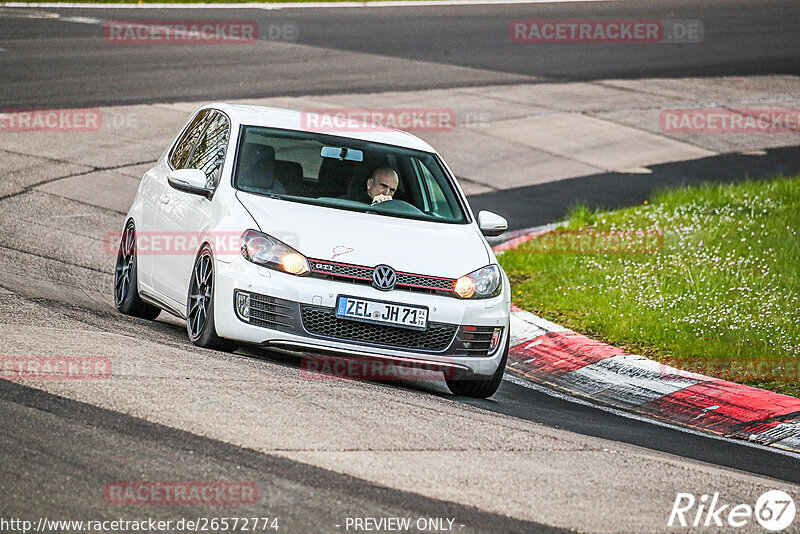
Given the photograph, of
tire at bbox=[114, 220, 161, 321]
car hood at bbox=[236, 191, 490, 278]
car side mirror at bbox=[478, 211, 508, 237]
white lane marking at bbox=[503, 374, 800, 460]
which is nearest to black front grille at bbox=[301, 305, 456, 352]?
car hood at bbox=[236, 191, 490, 278]

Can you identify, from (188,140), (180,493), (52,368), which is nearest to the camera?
(180,493)

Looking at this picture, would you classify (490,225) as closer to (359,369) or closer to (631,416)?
(359,369)

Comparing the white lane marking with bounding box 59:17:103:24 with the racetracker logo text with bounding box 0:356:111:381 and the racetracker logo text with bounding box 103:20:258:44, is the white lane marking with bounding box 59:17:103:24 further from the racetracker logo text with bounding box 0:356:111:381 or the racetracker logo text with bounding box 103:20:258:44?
the racetracker logo text with bounding box 0:356:111:381

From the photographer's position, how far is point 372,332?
291 inches

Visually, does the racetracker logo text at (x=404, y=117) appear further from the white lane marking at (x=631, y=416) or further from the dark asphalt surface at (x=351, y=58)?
the white lane marking at (x=631, y=416)

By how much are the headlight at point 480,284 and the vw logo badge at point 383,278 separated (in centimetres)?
45

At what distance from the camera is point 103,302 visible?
9539mm

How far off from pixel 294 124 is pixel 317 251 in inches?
68.1

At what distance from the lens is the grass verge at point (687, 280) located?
9250 mm

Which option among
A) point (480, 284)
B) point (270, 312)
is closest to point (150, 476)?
point (270, 312)

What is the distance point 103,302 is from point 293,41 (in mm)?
16959

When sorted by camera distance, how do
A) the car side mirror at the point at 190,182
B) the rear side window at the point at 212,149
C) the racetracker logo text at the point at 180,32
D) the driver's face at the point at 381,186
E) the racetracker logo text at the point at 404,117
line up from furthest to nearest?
the racetracker logo text at the point at 180,32, the racetracker logo text at the point at 404,117, the driver's face at the point at 381,186, the rear side window at the point at 212,149, the car side mirror at the point at 190,182

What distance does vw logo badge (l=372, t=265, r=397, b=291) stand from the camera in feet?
24.1

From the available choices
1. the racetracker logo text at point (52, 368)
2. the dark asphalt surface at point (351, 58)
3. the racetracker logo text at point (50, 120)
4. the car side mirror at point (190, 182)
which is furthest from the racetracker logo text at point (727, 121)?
the racetracker logo text at point (52, 368)
